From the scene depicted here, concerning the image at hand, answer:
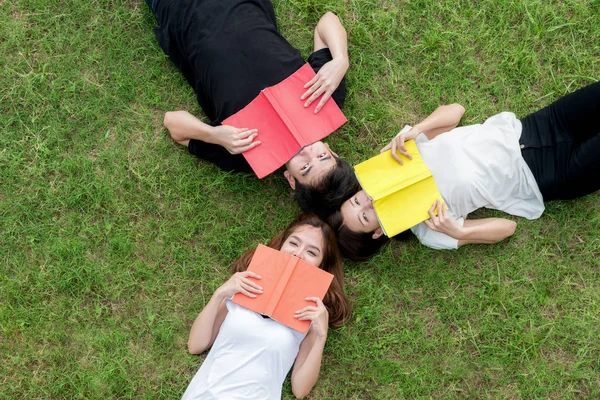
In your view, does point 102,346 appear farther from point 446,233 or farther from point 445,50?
point 445,50

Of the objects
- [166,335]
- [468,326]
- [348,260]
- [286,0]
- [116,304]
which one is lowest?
[468,326]

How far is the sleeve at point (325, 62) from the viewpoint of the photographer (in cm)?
374

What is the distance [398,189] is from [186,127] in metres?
1.61

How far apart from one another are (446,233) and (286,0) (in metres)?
2.21

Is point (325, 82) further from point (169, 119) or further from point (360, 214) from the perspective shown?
point (169, 119)

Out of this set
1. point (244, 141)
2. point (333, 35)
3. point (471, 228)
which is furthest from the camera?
point (333, 35)

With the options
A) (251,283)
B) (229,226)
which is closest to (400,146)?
(251,283)

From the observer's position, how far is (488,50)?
Answer: 3982 mm

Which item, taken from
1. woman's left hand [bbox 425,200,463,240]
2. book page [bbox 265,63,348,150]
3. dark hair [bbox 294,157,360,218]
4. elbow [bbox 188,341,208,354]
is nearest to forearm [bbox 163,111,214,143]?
book page [bbox 265,63,348,150]

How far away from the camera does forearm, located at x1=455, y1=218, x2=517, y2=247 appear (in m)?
3.58

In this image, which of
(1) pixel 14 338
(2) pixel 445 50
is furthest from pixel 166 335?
(2) pixel 445 50

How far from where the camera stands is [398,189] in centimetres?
326

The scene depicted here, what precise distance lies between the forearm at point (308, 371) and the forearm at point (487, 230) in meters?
1.23

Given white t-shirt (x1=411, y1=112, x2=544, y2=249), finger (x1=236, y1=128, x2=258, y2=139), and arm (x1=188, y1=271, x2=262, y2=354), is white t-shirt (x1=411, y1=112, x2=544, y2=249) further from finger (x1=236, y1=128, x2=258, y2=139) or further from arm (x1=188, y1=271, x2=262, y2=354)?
arm (x1=188, y1=271, x2=262, y2=354)
